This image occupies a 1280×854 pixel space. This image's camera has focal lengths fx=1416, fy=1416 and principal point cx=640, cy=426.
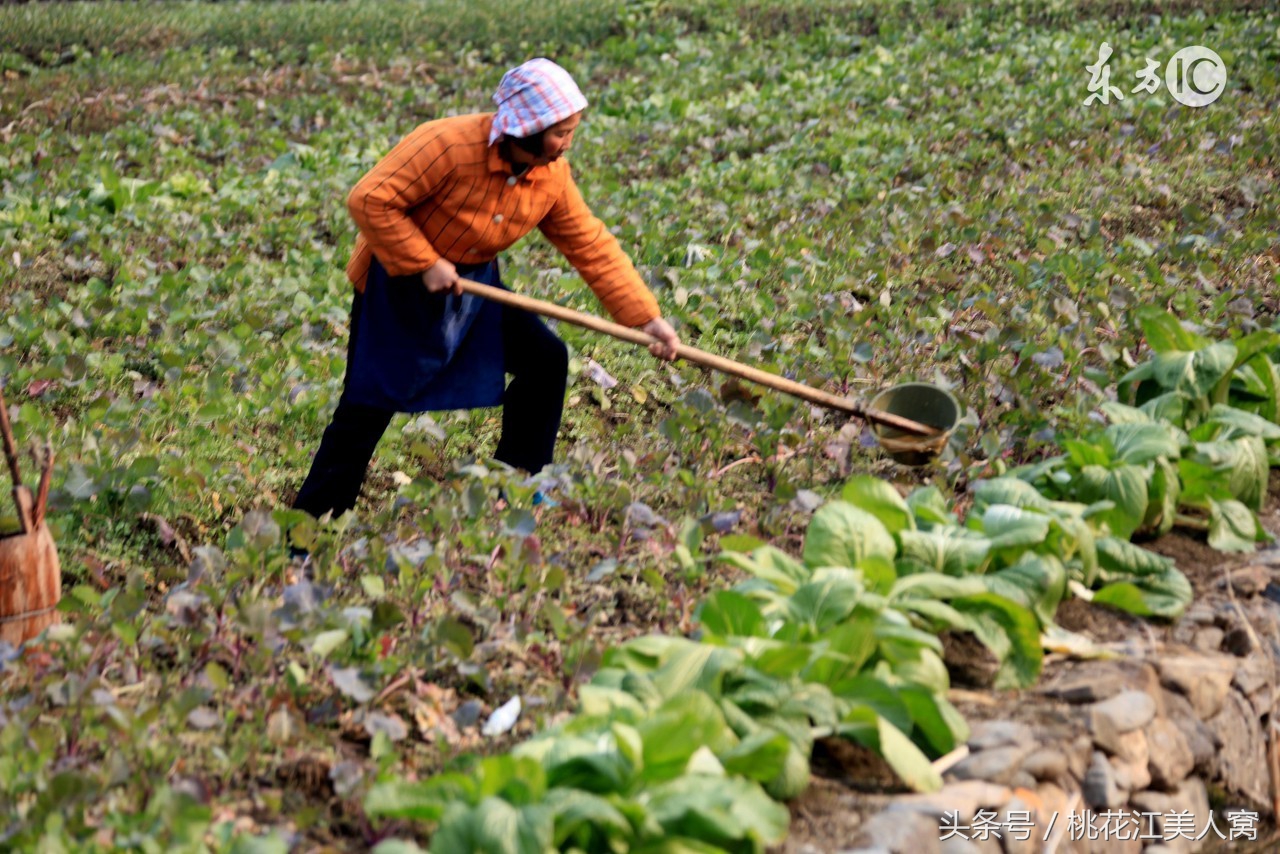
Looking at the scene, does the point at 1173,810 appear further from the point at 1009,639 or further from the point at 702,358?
the point at 702,358

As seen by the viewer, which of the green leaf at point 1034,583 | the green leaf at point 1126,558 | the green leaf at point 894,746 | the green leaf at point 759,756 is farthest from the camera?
the green leaf at point 1126,558

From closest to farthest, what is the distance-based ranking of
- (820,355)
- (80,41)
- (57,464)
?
(57,464)
(820,355)
(80,41)

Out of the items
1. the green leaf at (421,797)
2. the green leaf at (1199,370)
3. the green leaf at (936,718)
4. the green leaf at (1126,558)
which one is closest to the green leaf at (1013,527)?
the green leaf at (1126,558)

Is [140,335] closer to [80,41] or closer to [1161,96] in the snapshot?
[80,41]

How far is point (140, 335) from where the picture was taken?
5.11 meters

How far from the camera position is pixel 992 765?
2498 millimetres

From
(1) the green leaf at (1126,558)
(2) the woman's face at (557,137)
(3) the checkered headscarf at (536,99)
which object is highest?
(3) the checkered headscarf at (536,99)

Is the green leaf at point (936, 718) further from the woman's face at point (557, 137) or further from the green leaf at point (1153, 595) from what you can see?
the woman's face at point (557, 137)

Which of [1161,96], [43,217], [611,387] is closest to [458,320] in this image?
[611,387]

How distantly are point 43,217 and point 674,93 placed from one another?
4109mm

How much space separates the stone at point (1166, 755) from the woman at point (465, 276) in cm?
162

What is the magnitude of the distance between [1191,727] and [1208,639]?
0.85ft

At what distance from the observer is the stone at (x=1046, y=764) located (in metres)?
2.54

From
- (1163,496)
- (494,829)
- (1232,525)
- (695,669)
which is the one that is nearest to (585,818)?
(494,829)
